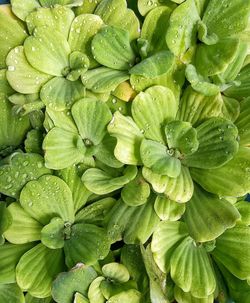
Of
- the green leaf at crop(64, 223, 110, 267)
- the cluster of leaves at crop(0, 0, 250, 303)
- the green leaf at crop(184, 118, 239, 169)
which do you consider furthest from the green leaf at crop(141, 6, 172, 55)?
the green leaf at crop(64, 223, 110, 267)

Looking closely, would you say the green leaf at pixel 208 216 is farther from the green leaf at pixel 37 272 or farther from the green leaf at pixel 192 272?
the green leaf at pixel 37 272

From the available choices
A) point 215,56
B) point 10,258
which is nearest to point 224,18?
point 215,56

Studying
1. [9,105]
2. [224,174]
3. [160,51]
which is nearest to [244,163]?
[224,174]

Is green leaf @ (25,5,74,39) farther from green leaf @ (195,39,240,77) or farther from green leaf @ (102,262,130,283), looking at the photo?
green leaf @ (102,262,130,283)

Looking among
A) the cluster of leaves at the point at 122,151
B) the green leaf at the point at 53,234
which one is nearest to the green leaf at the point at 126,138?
the cluster of leaves at the point at 122,151

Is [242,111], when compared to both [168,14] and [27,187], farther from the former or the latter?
[27,187]

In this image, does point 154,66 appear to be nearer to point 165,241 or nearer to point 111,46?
point 111,46
